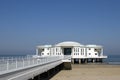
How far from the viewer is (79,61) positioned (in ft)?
233

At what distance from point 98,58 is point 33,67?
56265mm

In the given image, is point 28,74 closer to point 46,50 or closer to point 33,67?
point 33,67

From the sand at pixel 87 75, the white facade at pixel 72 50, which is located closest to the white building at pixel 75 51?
the white facade at pixel 72 50

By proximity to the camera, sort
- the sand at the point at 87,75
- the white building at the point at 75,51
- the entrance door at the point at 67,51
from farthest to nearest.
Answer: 1. the entrance door at the point at 67,51
2. the white building at the point at 75,51
3. the sand at the point at 87,75

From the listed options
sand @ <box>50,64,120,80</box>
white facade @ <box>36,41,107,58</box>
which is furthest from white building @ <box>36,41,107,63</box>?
sand @ <box>50,64,120,80</box>

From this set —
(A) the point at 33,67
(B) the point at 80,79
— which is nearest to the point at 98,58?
(B) the point at 80,79

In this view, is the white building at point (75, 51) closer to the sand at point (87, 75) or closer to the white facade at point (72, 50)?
the white facade at point (72, 50)

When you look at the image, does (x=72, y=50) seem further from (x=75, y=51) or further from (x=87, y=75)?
(x=87, y=75)

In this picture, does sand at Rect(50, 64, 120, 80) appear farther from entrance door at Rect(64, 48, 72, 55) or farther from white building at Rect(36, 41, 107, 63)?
entrance door at Rect(64, 48, 72, 55)

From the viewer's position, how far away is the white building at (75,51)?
71.1m

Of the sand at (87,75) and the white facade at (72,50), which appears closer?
the sand at (87,75)

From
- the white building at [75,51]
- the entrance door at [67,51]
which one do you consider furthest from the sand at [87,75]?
the entrance door at [67,51]

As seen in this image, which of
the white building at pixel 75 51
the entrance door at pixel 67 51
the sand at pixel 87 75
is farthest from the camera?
the entrance door at pixel 67 51

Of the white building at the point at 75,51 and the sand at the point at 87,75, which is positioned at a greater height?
the white building at the point at 75,51
